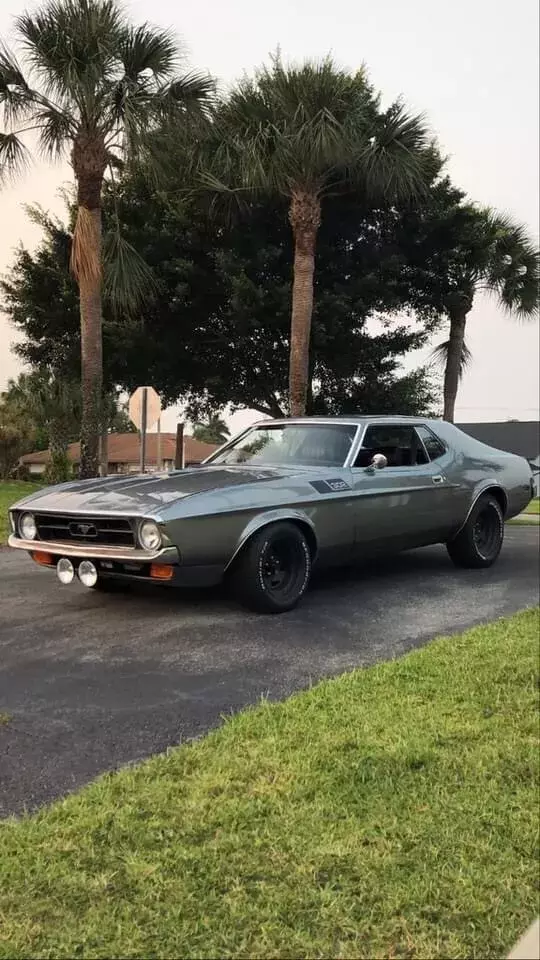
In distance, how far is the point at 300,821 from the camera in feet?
7.49

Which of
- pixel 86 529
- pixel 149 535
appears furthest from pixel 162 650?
pixel 86 529

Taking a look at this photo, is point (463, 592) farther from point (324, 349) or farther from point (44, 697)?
point (324, 349)

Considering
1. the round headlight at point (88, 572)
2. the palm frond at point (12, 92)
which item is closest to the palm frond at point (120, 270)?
the palm frond at point (12, 92)

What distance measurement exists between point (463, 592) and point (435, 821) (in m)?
4.12

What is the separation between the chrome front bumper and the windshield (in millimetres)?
1774

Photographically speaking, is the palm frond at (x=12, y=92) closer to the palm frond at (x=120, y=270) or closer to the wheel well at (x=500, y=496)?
the palm frond at (x=120, y=270)

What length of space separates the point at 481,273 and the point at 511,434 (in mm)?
20000

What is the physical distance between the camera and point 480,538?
24.3 feet

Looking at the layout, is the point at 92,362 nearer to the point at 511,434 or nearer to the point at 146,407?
the point at 146,407

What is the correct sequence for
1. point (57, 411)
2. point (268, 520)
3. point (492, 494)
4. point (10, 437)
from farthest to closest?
1. point (10, 437)
2. point (57, 411)
3. point (492, 494)
4. point (268, 520)

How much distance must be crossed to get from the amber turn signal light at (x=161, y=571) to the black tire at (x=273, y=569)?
1.61 feet

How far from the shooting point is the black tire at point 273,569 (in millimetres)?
5066

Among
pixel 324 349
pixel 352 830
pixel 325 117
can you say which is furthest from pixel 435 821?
pixel 324 349

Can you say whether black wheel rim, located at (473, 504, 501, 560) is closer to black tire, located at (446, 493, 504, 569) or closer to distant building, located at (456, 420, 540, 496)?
black tire, located at (446, 493, 504, 569)
